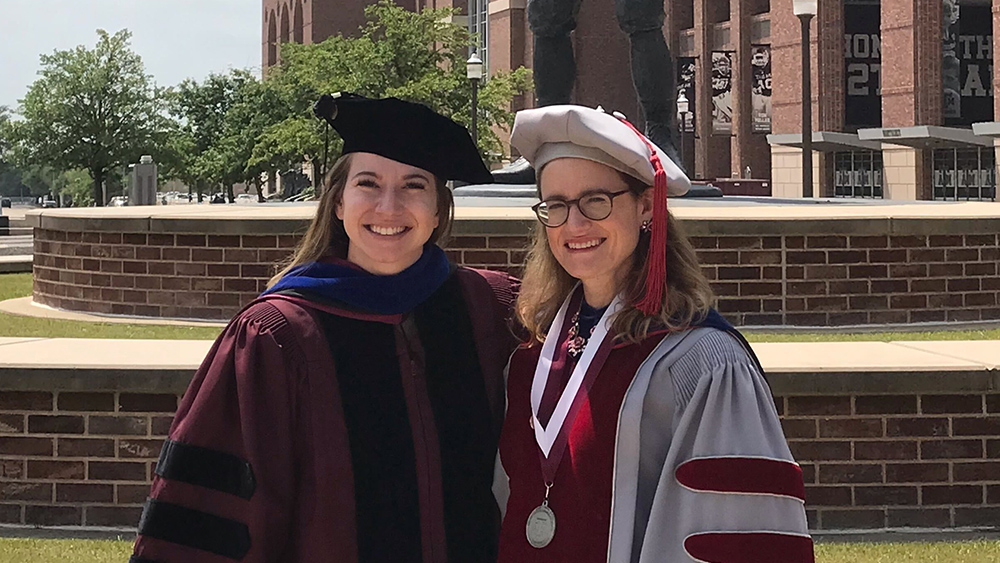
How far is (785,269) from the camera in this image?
9578 millimetres

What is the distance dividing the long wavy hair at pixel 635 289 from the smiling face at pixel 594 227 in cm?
3

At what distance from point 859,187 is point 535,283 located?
135 feet

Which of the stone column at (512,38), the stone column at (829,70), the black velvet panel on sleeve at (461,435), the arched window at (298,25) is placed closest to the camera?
the black velvet panel on sleeve at (461,435)

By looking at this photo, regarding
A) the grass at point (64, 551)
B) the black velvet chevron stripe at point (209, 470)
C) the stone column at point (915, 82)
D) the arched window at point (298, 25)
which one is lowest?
the grass at point (64, 551)

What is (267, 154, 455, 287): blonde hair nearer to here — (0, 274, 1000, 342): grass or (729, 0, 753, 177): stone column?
(0, 274, 1000, 342): grass

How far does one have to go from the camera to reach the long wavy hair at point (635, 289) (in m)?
2.40

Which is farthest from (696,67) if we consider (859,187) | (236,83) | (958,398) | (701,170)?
(958,398)

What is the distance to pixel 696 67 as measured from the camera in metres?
53.2

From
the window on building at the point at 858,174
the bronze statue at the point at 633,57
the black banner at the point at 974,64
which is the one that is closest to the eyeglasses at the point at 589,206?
the bronze statue at the point at 633,57

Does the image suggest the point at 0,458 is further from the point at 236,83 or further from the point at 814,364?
the point at 236,83

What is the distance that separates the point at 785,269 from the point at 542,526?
7.49 m

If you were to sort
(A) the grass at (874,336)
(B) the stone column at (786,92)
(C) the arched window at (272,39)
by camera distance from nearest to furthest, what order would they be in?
(A) the grass at (874,336) → (B) the stone column at (786,92) → (C) the arched window at (272,39)

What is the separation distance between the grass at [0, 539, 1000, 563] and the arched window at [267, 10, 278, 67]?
85053 millimetres

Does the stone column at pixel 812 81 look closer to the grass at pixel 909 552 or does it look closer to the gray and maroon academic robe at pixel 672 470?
the grass at pixel 909 552
